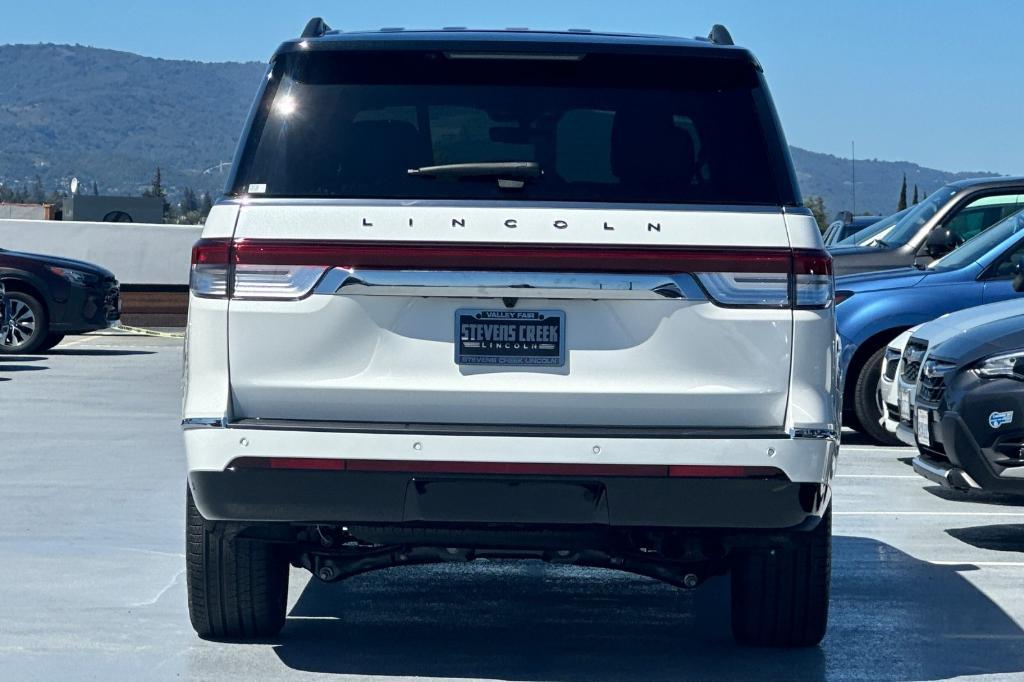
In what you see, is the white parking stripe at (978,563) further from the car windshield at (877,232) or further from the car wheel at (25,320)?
the car wheel at (25,320)

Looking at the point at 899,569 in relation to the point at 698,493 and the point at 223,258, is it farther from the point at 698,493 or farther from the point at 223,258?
the point at 223,258

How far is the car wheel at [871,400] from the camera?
13383 millimetres

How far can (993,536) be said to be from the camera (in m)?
9.52

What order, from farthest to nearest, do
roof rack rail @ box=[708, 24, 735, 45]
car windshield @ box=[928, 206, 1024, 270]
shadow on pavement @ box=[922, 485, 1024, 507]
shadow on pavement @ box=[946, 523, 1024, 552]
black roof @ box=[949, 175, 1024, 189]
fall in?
black roof @ box=[949, 175, 1024, 189] → car windshield @ box=[928, 206, 1024, 270] → shadow on pavement @ box=[922, 485, 1024, 507] → shadow on pavement @ box=[946, 523, 1024, 552] → roof rack rail @ box=[708, 24, 735, 45]

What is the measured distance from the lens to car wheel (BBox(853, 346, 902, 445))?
13.4 meters

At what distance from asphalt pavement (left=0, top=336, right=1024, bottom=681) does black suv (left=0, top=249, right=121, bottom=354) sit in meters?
10.9

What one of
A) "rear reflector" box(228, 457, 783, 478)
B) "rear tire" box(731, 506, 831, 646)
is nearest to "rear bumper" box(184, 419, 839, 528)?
"rear reflector" box(228, 457, 783, 478)

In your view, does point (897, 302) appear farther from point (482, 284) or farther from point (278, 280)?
point (278, 280)

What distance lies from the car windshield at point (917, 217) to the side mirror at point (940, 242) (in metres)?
0.97

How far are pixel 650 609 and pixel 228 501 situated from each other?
2413 mm

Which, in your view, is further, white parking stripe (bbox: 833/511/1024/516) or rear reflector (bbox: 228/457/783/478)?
white parking stripe (bbox: 833/511/1024/516)

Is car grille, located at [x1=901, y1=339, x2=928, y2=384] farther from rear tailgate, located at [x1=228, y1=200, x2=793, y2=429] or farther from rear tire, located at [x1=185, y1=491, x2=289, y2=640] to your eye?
rear tailgate, located at [x1=228, y1=200, x2=793, y2=429]

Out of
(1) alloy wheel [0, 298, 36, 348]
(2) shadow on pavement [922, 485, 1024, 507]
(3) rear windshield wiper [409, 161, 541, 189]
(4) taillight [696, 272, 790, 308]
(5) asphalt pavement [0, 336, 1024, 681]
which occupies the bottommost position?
(1) alloy wheel [0, 298, 36, 348]

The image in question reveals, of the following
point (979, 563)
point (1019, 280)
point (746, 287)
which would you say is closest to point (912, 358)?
point (1019, 280)
